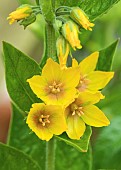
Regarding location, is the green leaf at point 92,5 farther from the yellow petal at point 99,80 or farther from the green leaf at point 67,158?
the green leaf at point 67,158

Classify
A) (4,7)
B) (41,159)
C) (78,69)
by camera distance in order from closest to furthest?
(78,69)
(41,159)
(4,7)

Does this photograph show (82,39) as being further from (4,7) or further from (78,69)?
(4,7)

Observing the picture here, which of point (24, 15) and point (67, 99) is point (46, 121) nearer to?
point (67, 99)

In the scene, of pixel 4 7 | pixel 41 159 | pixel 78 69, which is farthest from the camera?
pixel 4 7

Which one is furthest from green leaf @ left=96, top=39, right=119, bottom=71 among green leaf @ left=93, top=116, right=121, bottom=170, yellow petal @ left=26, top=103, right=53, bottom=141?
green leaf @ left=93, top=116, right=121, bottom=170

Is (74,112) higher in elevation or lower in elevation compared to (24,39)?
higher

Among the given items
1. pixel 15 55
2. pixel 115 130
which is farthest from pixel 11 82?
pixel 115 130

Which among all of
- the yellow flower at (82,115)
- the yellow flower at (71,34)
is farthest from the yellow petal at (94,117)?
the yellow flower at (71,34)

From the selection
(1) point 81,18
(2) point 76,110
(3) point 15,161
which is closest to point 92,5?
(1) point 81,18

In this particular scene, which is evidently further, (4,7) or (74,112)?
(4,7)
